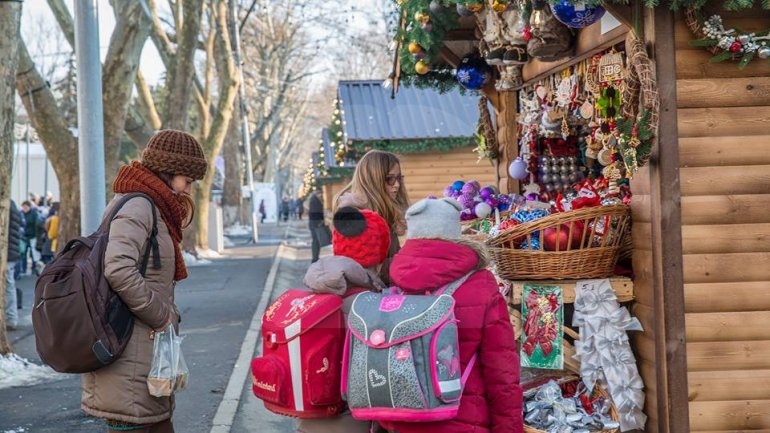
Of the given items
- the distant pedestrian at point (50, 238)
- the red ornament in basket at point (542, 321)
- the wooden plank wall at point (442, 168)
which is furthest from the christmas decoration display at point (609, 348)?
the distant pedestrian at point (50, 238)

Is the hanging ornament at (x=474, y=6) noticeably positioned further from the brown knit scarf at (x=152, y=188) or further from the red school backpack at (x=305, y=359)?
the red school backpack at (x=305, y=359)

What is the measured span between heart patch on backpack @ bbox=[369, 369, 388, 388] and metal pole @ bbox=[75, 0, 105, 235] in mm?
5100

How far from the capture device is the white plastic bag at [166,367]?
13.5ft

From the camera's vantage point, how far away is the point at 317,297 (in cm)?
384

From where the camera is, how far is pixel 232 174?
121 feet

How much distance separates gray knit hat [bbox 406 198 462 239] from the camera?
3711mm

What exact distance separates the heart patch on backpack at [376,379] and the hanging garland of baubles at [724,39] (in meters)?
2.76

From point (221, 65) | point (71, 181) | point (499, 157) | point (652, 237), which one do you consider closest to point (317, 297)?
point (652, 237)

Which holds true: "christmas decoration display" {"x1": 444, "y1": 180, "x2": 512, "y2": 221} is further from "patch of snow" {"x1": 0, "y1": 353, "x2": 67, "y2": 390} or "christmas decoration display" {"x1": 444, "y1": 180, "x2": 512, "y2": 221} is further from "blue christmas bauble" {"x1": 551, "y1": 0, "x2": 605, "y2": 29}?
"patch of snow" {"x1": 0, "y1": 353, "x2": 67, "y2": 390}

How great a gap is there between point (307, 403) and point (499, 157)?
530cm

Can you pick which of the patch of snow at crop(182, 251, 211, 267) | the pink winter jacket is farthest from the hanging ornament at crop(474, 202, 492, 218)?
the patch of snow at crop(182, 251, 211, 267)

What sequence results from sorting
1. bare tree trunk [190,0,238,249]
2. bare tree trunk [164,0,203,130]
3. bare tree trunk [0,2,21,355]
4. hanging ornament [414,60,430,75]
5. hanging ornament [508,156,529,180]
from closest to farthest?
hanging ornament [414,60,430,75] < hanging ornament [508,156,529,180] < bare tree trunk [0,2,21,355] < bare tree trunk [164,0,203,130] < bare tree trunk [190,0,238,249]

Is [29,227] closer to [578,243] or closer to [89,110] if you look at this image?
[89,110]

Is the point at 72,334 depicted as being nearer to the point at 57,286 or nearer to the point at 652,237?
the point at 57,286
